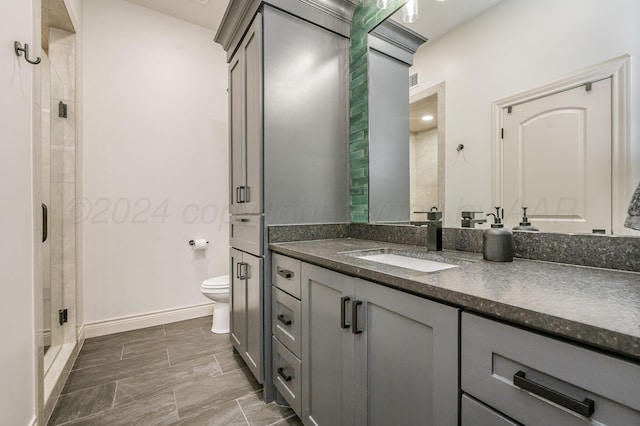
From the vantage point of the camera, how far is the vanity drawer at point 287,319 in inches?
52.6

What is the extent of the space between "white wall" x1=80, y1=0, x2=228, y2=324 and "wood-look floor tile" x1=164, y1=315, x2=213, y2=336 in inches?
6.7

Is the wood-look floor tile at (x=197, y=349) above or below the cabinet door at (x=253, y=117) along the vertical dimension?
below

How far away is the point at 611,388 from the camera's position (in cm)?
44

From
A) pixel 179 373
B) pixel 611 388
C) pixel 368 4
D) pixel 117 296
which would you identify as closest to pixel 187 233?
pixel 117 296

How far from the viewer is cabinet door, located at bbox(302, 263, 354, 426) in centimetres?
102

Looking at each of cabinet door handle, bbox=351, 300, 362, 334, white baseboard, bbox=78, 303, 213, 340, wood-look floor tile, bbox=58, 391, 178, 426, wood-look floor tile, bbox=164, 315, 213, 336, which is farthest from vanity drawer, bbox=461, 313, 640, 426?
white baseboard, bbox=78, 303, 213, 340

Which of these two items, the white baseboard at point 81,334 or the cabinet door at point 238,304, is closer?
the cabinet door at point 238,304

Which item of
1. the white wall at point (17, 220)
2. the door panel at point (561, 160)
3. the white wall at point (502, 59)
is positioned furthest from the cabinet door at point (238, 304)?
the door panel at point (561, 160)

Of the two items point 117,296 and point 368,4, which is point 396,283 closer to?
point 368,4

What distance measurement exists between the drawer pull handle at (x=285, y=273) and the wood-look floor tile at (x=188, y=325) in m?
1.55

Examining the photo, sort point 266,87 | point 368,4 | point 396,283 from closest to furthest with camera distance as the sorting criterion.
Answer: point 396,283
point 266,87
point 368,4

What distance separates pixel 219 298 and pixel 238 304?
0.56 m

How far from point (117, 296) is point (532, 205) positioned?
3063mm

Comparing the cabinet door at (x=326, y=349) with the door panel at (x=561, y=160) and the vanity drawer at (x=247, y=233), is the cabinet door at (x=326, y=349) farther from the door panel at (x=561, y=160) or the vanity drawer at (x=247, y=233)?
the door panel at (x=561, y=160)
